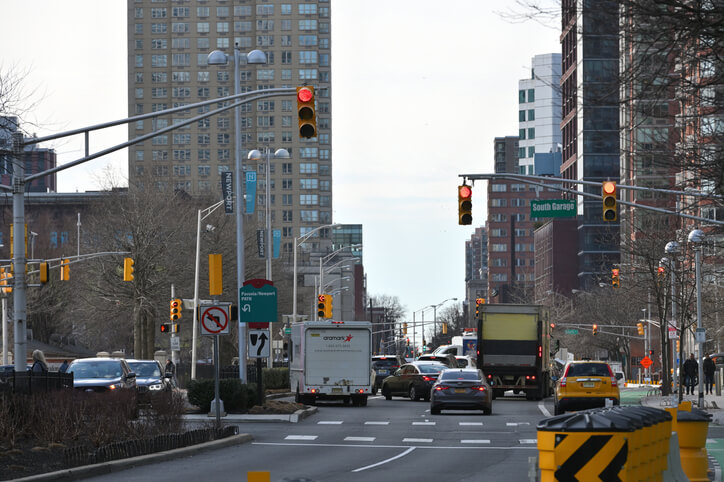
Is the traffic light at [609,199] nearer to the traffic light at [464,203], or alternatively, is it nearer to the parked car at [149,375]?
the traffic light at [464,203]

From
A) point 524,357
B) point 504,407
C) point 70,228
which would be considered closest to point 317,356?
point 504,407

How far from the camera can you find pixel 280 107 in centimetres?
19462

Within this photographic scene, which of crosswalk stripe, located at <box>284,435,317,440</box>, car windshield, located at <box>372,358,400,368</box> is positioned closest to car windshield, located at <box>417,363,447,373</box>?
car windshield, located at <box>372,358,400,368</box>

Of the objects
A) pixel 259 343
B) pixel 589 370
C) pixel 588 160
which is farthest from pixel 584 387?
pixel 588 160

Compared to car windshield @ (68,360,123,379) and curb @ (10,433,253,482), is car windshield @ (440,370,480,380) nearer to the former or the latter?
car windshield @ (68,360,123,379)

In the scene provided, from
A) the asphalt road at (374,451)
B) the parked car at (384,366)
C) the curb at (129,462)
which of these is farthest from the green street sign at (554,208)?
the parked car at (384,366)

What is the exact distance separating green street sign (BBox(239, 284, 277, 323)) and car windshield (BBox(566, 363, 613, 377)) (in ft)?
29.5

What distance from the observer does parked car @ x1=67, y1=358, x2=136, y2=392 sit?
3316 centimetres

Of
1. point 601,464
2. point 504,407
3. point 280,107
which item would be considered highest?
point 280,107

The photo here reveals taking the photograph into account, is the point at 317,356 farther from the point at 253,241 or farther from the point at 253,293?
the point at 253,241

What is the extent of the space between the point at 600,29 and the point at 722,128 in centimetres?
1616

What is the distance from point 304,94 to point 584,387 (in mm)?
14917

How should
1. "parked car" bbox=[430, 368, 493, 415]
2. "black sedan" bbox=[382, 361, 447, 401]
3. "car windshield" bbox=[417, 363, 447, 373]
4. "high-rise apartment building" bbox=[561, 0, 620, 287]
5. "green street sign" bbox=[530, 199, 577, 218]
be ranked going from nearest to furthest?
"green street sign" bbox=[530, 199, 577, 218] < "parked car" bbox=[430, 368, 493, 415] < "black sedan" bbox=[382, 361, 447, 401] < "car windshield" bbox=[417, 363, 447, 373] < "high-rise apartment building" bbox=[561, 0, 620, 287]

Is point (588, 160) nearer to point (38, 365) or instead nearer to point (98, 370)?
point (98, 370)
